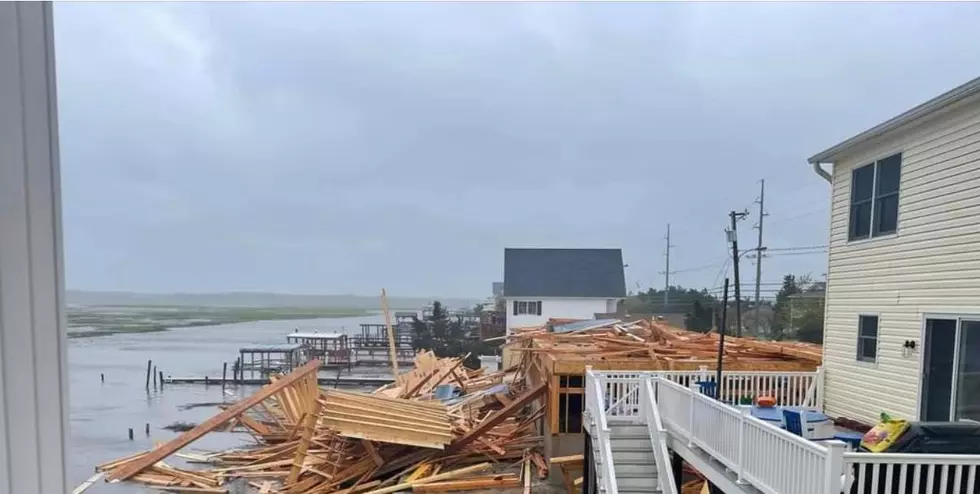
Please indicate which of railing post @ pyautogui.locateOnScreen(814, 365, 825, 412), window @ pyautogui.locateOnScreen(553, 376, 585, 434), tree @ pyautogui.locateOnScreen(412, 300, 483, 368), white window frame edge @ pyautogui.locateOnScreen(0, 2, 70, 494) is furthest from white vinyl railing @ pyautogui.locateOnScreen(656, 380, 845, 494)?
tree @ pyautogui.locateOnScreen(412, 300, 483, 368)

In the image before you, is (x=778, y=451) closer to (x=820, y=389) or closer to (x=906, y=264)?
(x=906, y=264)

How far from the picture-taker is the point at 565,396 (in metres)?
11.6

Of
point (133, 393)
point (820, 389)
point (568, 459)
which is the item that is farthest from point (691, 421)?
point (133, 393)

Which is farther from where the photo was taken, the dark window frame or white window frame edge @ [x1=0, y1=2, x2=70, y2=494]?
the dark window frame

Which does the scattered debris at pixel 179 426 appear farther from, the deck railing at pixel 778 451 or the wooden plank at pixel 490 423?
the deck railing at pixel 778 451

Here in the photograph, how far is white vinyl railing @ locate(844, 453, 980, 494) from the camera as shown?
477 centimetres

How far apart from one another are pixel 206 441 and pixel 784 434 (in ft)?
58.1

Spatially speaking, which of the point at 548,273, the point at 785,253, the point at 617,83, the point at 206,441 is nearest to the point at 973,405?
the point at 617,83

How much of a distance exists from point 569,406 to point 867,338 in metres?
5.59

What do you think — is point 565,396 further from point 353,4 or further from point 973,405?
point 353,4

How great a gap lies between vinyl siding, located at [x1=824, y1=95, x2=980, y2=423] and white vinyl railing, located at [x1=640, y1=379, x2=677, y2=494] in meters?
3.16

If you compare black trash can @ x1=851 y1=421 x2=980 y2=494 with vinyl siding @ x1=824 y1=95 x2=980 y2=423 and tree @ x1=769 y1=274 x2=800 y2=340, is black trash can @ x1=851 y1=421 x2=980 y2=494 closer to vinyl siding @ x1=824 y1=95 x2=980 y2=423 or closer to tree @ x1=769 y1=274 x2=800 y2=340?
vinyl siding @ x1=824 y1=95 x2=980 y2=423

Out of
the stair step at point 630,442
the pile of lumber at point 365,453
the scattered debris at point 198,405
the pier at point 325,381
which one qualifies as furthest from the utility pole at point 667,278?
the stair step at point 630,442

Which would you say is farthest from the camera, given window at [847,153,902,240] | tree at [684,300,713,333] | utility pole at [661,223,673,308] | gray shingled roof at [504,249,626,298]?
utility pole at [661,223,673,308]
